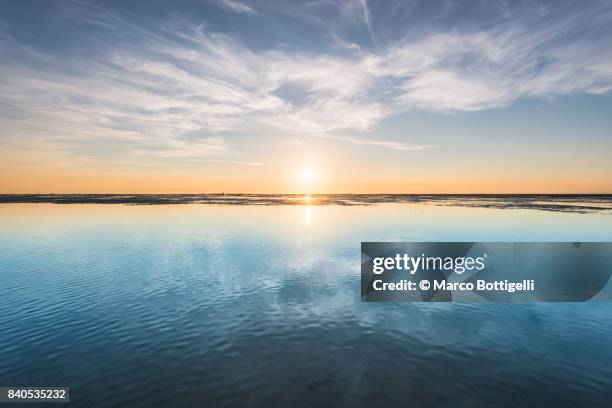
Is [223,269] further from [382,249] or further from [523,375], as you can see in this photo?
[523,375]

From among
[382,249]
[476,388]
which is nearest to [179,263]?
[382,249]

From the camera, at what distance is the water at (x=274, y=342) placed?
41.4 feet

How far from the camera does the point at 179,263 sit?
1350 inches

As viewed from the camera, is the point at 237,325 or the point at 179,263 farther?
the point at 179,263

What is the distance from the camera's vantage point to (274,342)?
16.9 metres

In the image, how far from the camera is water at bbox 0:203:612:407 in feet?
41.4

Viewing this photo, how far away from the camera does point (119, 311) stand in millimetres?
20609

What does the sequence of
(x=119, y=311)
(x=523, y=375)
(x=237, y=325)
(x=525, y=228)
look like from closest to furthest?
(x=523, y=375)
(x=237, y=325)
(x=119, y=311)
(x=525, y=228)

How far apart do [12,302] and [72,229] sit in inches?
1660

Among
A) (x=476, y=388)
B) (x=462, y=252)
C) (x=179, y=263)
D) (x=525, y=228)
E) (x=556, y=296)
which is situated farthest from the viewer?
(x=525, y=228)
